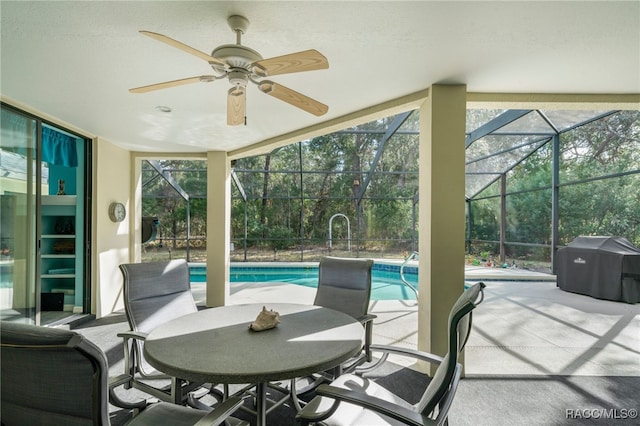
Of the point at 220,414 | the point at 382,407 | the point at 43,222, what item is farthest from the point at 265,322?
the point at 43,222

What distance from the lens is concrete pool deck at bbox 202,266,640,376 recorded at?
2.90 meters

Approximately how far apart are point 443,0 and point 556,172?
7.35 m

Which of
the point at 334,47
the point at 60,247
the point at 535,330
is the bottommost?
the point at 535,330

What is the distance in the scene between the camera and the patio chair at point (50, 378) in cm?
85

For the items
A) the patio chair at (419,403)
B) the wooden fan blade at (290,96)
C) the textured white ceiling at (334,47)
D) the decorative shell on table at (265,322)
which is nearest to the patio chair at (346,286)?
the decorative shell on table at (265,322)

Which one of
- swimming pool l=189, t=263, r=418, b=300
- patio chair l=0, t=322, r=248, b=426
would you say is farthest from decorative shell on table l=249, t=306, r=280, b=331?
swimming pool l=189, t=263, r=418, b=300

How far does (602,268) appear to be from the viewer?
5.29 meters

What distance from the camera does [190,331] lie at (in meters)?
1.75

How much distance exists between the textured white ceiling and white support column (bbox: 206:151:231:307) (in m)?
1.80

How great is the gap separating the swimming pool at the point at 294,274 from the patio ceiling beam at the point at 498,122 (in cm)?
370

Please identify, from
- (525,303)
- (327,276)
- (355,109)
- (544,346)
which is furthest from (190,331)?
(525,303)

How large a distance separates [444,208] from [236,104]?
1907 mm

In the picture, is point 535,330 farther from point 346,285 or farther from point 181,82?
point 181,82

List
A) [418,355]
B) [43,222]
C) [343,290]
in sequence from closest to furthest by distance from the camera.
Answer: [418,355] < [343,290] < [43,222]
